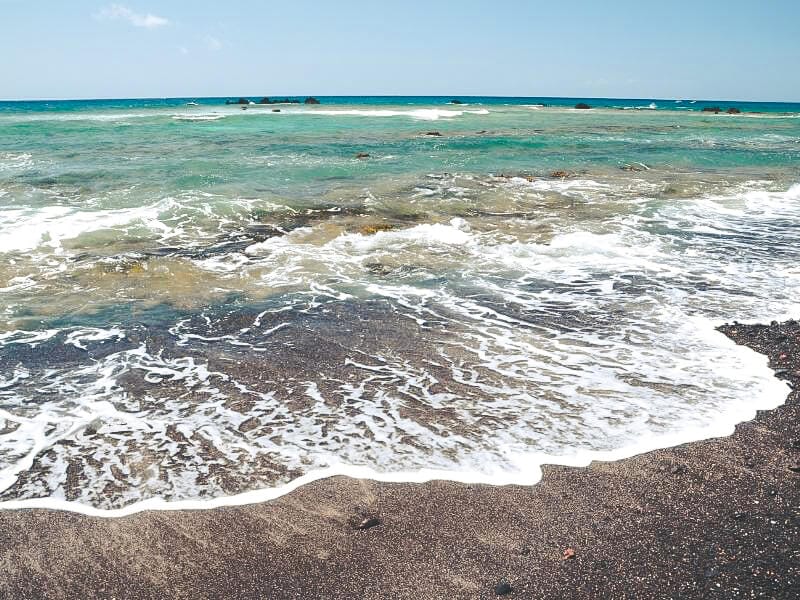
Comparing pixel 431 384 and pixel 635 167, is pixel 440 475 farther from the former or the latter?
pixel 635 167

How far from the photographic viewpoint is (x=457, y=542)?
12.5 ft

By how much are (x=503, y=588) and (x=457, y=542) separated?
0.48 m

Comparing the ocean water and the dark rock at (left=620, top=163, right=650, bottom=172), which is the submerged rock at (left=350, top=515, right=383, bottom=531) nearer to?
the ocean water

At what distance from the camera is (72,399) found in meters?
5.75

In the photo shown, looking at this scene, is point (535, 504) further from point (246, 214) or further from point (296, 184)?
point (296, 184)

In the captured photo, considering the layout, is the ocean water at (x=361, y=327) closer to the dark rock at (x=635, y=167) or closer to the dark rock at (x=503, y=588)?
the dark rock at (x=503, y=588)

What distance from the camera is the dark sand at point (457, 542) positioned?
3438 mm

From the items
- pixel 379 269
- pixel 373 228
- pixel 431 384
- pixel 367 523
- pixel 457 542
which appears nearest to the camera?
pixel 457 542

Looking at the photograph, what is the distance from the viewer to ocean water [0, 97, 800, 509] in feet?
16.0

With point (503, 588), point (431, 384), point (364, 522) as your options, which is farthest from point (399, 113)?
point (503, 588)

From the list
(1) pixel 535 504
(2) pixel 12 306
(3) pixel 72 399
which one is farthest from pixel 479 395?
(2) pixel 12 306

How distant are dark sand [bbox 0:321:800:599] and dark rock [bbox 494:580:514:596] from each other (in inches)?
1.0

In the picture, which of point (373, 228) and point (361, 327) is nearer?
point (361, 327)

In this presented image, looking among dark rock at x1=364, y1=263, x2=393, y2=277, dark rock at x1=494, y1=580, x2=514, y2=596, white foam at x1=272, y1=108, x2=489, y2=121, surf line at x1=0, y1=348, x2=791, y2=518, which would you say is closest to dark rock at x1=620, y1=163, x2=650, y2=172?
dark rock at x1=364, y1=263, x2=393, y2=277
